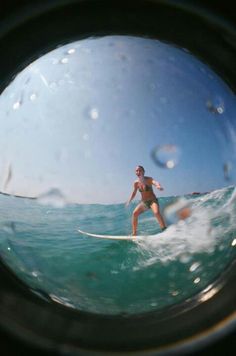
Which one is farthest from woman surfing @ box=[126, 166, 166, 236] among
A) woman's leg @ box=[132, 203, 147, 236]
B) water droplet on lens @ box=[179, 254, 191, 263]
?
water droplet on lens @ box=[179, 254, 191, 263]

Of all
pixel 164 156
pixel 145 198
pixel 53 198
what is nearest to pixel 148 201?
pixel 145 198

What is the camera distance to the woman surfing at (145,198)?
4.15 feet

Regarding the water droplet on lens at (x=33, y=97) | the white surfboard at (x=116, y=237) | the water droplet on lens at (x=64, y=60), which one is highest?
the water droplet on lens at (x=64, y=60)

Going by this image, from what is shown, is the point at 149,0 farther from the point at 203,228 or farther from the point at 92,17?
the point at 203,228

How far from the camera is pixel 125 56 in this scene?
1.36 m

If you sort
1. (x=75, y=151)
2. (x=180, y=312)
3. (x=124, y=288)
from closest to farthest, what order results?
(x=75, y=151), (x=124, y=288), (x=180, y=312)

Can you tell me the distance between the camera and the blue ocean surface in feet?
4.30

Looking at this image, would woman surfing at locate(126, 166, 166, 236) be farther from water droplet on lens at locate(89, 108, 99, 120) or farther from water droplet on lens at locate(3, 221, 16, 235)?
water droplet on lens at locate(3, 221, 16, 235)

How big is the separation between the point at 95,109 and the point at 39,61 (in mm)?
268

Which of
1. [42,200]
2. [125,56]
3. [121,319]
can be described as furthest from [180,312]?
[125,56]

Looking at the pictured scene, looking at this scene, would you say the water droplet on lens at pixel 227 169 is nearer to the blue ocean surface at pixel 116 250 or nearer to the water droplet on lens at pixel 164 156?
the blue ocean surface at pixel 116 250

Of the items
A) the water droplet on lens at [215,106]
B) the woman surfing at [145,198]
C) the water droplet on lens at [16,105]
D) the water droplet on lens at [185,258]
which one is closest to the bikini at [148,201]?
the woman surfing at [145,198]

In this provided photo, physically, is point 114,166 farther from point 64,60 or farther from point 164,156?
point 64,60

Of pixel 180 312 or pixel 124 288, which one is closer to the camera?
pixel 124 288
